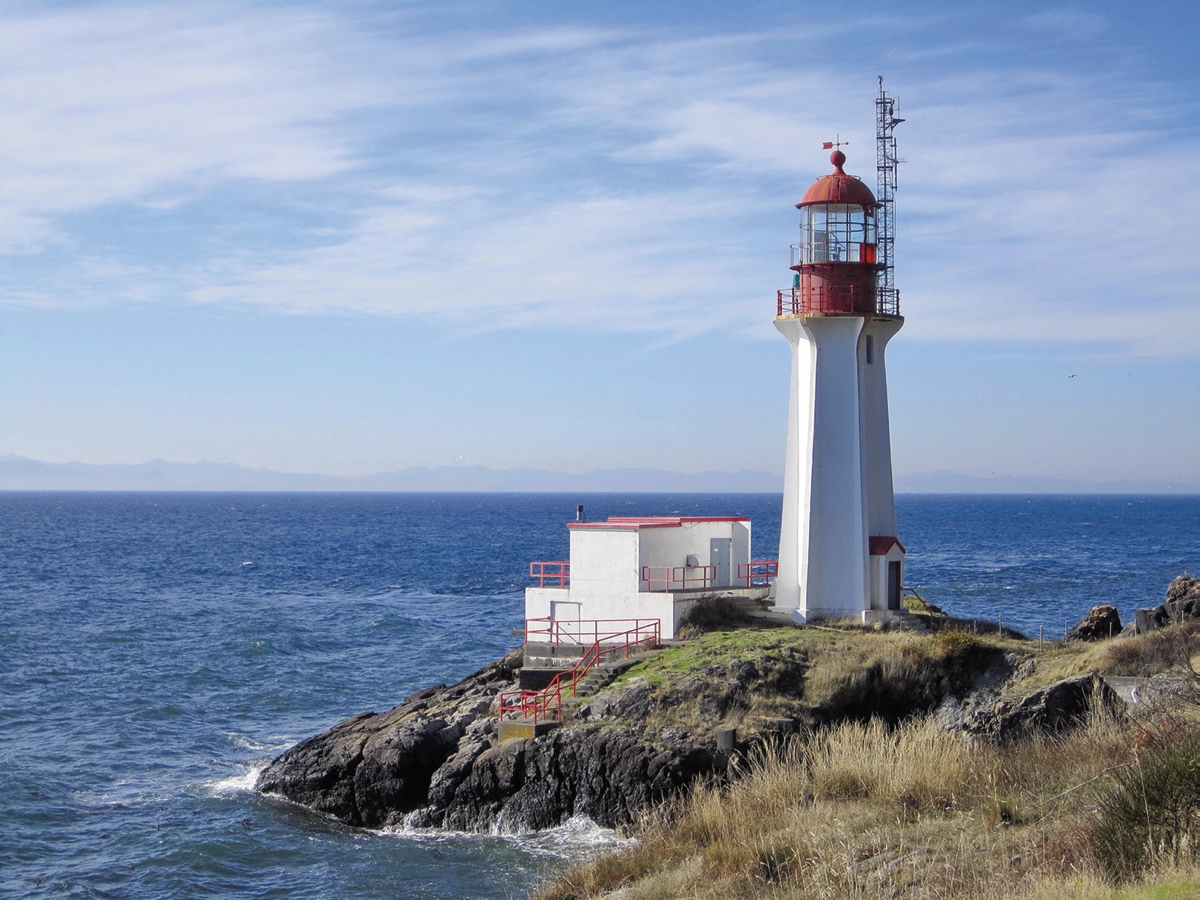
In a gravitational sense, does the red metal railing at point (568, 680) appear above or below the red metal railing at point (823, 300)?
below

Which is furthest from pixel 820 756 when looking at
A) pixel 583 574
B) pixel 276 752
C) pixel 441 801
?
pixel 276 752

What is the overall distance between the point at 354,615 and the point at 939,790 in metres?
41.5

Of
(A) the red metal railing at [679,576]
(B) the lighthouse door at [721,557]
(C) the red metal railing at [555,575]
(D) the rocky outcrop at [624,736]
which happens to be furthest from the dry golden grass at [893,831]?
(B) the lighthouse door at [721,557]

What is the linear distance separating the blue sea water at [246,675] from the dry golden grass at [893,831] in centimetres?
567

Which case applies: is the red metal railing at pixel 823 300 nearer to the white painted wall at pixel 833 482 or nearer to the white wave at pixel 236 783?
the white painted wall at pixel 833 482

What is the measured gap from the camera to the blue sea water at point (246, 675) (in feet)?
65.0

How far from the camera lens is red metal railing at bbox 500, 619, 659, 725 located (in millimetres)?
22672

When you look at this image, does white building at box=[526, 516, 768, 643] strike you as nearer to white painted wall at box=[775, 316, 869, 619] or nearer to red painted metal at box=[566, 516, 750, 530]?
red painted metal at box=[566, 516, 750, 530]

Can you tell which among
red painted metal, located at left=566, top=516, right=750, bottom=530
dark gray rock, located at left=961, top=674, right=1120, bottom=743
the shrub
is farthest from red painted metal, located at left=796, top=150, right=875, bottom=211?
the shrub

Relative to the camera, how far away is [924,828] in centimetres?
1184

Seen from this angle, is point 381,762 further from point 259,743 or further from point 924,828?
point 924,828

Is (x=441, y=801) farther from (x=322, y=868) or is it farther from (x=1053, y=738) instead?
(x=1053, y=738)

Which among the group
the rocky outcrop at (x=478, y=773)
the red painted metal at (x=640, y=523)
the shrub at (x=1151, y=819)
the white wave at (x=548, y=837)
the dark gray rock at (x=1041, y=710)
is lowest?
the white wave at (x=548, y=837)

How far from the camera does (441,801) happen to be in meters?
21.8
